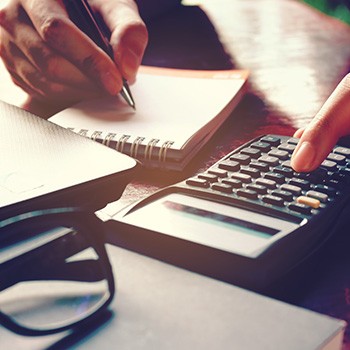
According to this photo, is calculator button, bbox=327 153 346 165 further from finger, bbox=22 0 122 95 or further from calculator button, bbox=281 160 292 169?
finger, bbox=22 0 122 95

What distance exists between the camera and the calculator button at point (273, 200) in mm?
442

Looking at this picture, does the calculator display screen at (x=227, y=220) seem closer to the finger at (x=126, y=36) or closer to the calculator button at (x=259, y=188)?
the calculator button at (x=259, y=188)

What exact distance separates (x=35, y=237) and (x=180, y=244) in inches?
3.5

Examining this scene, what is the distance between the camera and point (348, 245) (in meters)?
0.44

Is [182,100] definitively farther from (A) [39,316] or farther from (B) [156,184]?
(A) [39,316]

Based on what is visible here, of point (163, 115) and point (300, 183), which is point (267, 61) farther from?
point (300, 183)

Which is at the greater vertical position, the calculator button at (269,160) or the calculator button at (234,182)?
the calculator button at (234,182)


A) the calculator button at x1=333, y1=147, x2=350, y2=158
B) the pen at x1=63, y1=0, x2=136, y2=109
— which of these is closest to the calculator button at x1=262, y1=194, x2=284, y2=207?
the calculator button at x1=333, y1=147, x2=350, y2=158

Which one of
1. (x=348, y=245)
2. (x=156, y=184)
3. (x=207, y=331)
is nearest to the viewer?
(x=207, y=331)

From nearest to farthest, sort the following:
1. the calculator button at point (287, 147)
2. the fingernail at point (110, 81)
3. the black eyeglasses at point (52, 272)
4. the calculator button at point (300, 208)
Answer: the black eyeglasses at point (52, 272) < the calculator button at point (300, 208) < the calculator button at point (287, 147) < the fingernail at point (110, 81)

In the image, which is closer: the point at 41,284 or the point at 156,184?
the point at 41,284

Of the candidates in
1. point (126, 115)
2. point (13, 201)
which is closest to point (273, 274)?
point (13, 201)

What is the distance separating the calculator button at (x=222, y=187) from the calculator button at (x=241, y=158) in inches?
1.9

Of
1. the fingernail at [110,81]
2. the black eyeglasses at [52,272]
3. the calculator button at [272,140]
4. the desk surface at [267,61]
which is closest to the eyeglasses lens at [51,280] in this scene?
the black eyeglasses at [52,272]
